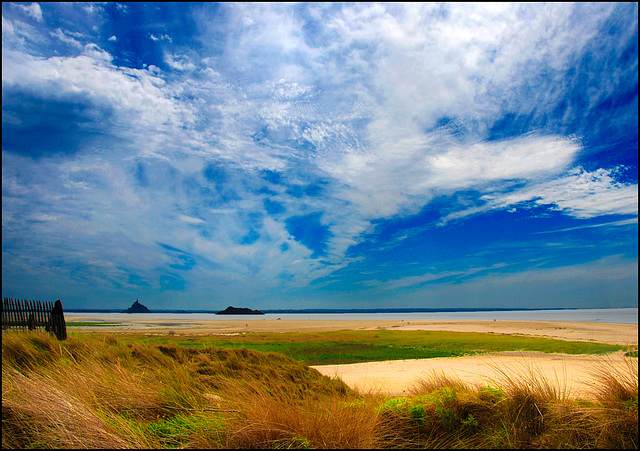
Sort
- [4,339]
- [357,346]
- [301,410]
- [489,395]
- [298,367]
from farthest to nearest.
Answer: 1. [357,346]
2. [298,367]
3. [4,339]
4. [489,395]
5. [301,410]

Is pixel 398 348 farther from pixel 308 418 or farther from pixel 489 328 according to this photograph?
pixel 489 328

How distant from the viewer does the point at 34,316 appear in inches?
520

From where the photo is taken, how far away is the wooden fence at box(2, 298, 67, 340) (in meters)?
13.0

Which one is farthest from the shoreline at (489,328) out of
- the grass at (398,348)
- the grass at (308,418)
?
the grass at (308,418)

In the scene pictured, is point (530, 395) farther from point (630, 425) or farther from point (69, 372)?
point (69, 372)

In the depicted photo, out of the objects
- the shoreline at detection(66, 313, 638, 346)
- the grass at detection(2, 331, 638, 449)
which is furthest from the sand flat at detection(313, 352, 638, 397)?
the shoreline at detection(66, 313, 638, 346)

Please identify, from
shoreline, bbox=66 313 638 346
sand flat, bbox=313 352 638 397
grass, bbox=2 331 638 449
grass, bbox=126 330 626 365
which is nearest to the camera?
grass, bbox=2 331 638 449

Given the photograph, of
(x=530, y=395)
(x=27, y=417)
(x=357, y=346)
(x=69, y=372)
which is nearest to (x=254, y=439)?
(x=27, y=417)

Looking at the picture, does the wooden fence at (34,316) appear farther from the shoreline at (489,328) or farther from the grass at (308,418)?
the shoreline at (489,328)

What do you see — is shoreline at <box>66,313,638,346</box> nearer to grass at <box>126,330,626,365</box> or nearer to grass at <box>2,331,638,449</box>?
grass at <box>126,330,626,365</box>

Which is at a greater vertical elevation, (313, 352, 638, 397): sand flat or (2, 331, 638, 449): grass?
(2, 331, 638, 449): grass

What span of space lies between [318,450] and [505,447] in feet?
7.58

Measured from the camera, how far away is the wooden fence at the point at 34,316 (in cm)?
1301

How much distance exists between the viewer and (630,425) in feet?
15.2
